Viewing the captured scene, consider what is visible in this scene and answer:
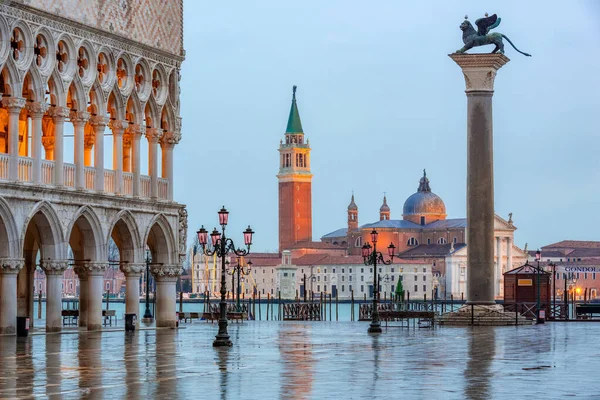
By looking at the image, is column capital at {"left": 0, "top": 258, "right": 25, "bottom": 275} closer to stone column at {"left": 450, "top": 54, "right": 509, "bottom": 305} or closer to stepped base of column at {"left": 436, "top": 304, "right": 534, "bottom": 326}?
stone column at {"left": 450, "top": 54, "right": 509, "bottom": 305}

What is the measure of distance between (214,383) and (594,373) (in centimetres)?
600

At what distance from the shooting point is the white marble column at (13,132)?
36250 millimetres

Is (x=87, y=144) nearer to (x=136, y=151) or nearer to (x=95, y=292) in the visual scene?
(x=136, y=151)

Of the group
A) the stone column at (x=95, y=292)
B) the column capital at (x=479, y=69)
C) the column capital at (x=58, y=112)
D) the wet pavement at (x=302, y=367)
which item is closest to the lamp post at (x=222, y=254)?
the wet pavement at (x=302, y=367)

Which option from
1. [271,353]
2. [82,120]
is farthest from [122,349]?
[82,120]

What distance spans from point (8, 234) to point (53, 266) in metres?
2.64

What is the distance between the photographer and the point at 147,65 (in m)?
42.4

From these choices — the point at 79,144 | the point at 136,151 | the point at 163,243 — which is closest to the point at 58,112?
the point at 79,144

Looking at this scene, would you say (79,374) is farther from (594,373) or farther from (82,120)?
(82,120)

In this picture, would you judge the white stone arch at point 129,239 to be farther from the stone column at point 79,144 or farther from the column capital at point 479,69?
the column capital at point 479,69

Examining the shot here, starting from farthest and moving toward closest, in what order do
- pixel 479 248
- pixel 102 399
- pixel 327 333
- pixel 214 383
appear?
pixel 479 248 → pixel 327 333 → pixel 214 383 → pixel 102 399

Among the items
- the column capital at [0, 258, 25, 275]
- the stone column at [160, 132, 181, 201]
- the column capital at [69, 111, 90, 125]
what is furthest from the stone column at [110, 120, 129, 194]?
the column capital at [0, 258, 25, 275]

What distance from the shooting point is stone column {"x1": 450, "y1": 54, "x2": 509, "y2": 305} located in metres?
45.0

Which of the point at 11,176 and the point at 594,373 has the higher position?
the point at 11,176
